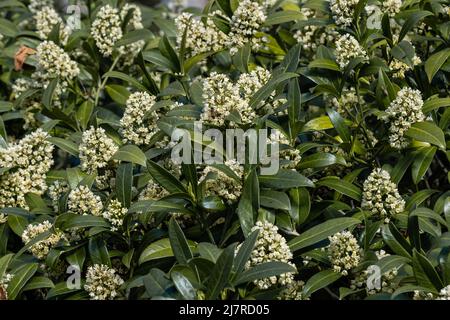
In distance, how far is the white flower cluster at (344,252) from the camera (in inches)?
116

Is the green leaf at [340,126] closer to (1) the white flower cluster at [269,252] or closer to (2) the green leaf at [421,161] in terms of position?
(2) the green leaf at [421,161]

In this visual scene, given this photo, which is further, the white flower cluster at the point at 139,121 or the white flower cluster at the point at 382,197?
the white flower cluster at the point at 139,121

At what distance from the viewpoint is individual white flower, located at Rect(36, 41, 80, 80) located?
13.2ft

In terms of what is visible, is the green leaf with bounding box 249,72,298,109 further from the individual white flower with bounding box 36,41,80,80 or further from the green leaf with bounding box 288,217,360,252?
the individual white flower with bounding box 36,41,80,80

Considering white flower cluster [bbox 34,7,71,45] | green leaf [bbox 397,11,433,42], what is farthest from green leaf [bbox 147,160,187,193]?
white flower cluster [bbox 34,7,71,45]

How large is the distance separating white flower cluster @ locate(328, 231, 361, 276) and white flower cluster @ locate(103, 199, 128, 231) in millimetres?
802

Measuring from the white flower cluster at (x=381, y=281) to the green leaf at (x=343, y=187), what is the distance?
0.32 m

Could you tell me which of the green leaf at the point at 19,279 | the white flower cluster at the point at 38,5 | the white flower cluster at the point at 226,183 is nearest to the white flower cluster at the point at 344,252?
the white flower cluster at the point at 226,183

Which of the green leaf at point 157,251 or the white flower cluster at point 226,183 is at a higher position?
the white flower cluster at point 226,183

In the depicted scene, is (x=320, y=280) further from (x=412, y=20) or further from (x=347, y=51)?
(x=412, y=20)

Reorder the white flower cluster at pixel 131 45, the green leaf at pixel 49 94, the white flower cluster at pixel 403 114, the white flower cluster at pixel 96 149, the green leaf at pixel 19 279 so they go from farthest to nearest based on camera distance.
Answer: the white flower cluster at pixel 131 45
the green leaf at pixel 49 94
the white flower cluster at pixel 96 149
the white flower cluster at pixel 403 114
the green leaf at pixel 19 279

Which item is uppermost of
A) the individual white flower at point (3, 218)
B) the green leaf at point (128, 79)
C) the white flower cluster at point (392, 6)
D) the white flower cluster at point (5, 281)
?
the white flower cluster at point (392, 6)

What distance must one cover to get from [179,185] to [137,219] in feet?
0.89

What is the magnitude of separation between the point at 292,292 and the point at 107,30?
1.93 m
